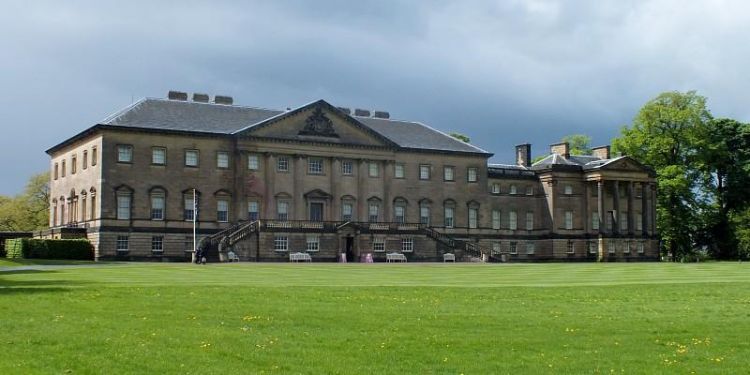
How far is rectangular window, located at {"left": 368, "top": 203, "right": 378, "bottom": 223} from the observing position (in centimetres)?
8178

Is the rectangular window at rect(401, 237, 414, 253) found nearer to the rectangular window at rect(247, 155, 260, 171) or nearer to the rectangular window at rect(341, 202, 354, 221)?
the rectangular window at rect(341, 202, 354, 221)

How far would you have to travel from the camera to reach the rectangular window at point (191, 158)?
74.0 metres

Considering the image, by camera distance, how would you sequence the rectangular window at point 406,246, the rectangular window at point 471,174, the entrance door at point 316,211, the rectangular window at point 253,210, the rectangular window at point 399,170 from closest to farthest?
1. the rectangular window at point 253,210
2. the rectangular window at point 406,246
3. the entrance door at point 316,211
4. the rectangular window at point 399,170
5. the rectangular window at point 471,174

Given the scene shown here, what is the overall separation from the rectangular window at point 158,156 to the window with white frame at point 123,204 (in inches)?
126

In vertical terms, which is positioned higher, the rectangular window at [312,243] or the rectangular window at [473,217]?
the rectangular window at [473,217]

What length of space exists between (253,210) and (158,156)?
8744 mm

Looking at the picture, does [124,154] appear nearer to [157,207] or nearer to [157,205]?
[157,205]

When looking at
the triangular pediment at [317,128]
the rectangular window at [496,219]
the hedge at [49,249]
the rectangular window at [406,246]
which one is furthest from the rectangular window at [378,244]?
the hedge at [49,249]

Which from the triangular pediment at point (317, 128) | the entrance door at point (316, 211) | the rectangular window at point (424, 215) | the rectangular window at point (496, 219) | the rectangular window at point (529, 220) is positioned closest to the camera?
the triangular pediment at point (317, 128)

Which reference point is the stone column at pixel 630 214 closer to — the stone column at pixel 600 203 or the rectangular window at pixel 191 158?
the stone column at pixel 600 203

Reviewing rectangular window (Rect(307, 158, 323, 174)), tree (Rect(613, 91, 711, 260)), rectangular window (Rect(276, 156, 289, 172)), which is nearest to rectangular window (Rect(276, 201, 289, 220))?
rectangular window (Rect(276, 156, 289, 172))

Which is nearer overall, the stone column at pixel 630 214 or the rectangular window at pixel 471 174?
the rectangular window at pixel 471 174

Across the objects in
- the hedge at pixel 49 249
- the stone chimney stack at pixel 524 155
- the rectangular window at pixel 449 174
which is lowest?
the hedge at pixel 49 249

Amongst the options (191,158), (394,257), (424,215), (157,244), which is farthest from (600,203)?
(157,244)
